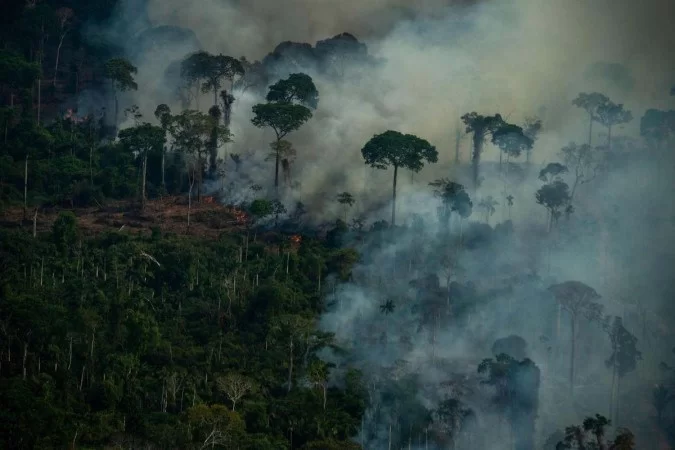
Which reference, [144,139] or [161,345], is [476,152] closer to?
[144,139]

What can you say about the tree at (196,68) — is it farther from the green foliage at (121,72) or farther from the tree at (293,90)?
the tree at (293,90)

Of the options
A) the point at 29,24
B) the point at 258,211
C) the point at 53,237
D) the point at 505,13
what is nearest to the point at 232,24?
the point at 29,24

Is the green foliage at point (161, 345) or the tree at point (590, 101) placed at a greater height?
the tree at point (590, 101)

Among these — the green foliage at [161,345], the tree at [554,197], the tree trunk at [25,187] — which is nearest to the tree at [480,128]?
the tree at [554,197]

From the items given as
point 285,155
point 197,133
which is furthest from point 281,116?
point 197,133

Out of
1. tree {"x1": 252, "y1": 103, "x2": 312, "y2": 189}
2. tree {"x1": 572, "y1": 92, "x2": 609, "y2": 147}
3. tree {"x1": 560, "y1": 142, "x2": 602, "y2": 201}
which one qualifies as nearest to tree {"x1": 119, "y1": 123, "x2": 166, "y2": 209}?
tree {"x1": 252, "y1": 103, "x2": 312, "y2": 189}
